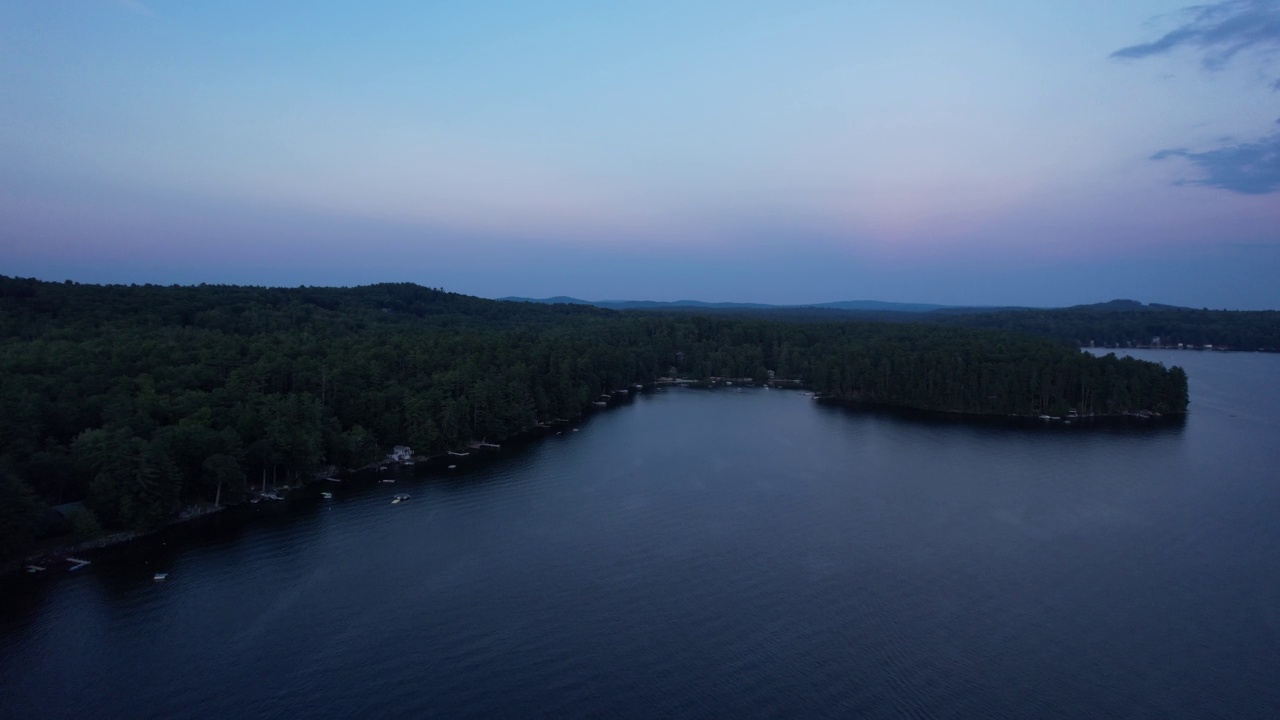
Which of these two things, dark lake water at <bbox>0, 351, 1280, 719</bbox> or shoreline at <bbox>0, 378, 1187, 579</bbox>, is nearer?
dark lake water at <bbox>0, 351, 1280, 719</bbox>

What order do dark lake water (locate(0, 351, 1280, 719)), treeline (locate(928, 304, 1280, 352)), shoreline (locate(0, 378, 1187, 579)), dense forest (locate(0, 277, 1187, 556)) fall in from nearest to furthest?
1. dark lake water (locate(0, 351, 1280, 719))
2. shoreline (locate(0, 378, 1187, 579))
3. dense forest (locate(0, 277, 1187, 556))
4. treeline (locate(928, 304, 1280, 352))

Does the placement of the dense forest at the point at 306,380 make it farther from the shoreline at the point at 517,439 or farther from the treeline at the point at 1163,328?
the treeline at the point at 1163,328

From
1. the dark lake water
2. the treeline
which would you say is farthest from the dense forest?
the treeline

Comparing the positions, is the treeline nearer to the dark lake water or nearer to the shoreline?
the shoreline

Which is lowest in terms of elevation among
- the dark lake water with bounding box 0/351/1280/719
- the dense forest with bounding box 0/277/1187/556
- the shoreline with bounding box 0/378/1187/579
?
the dark lake water with bounding box 0/351/1280/719

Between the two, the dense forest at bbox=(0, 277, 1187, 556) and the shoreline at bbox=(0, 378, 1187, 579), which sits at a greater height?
the dense forest at bbox=(0, 277, 1187, 556)

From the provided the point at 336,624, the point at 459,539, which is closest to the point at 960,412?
the point at 459,539

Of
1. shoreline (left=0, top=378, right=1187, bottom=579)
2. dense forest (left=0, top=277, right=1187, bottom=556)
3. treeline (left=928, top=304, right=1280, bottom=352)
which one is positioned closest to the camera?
shoreline (left=0, top=378, right=1187, bottom=579)
